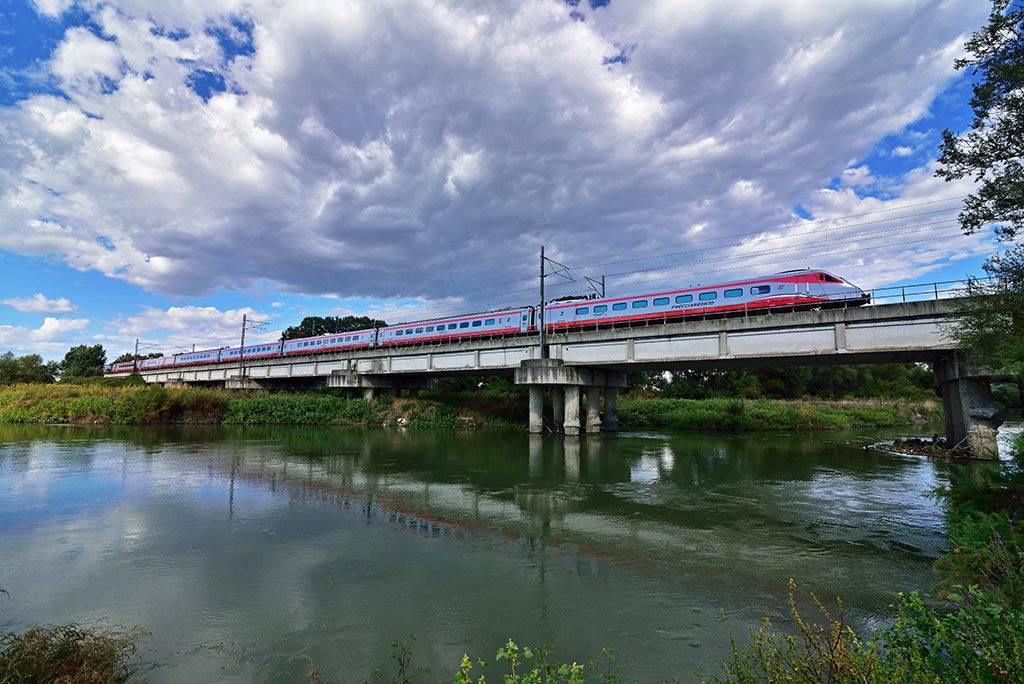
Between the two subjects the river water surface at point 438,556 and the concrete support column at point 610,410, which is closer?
the river water surface at point 438,556

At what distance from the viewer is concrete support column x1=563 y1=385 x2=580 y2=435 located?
1368 inches

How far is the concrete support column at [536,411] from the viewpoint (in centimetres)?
Result: 3697

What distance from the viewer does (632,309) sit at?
110ft

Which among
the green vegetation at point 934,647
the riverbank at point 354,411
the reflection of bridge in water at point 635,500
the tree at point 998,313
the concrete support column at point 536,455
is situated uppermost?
the tree at point 998,313

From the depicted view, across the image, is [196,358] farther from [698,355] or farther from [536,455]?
[698,355]

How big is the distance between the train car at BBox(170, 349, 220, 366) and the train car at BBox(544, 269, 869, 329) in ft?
171

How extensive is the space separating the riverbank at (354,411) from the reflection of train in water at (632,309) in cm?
660

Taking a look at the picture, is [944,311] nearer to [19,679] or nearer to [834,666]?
[834,666]

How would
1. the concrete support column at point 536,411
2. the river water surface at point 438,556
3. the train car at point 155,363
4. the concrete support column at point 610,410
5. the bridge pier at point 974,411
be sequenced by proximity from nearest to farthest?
1. the river water surface at point 438,556
2. the bridge pier at point 974,411
3. the concrete support column at point 536,411
4. the concrete support column at point 610,410
5. the train car at point 155,363

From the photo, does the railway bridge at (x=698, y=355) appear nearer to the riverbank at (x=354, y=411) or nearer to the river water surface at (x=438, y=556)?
the riverbank at (x=354, y=411)

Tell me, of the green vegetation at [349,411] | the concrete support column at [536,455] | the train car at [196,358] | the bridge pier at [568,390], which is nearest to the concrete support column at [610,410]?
the bridge pier at [568,390]

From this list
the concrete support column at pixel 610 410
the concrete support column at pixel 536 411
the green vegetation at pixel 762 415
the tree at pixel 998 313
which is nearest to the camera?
the tree at pixel 998 313

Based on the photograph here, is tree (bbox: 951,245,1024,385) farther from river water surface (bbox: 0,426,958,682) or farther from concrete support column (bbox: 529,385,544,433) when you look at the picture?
concrete support column (bbox: 529,385,544,433)

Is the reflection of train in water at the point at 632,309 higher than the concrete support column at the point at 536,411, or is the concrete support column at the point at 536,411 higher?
the reflection of train in water at the point at 632,309
